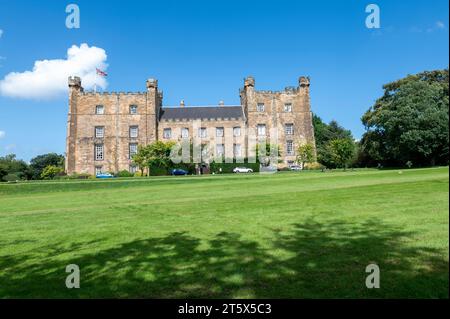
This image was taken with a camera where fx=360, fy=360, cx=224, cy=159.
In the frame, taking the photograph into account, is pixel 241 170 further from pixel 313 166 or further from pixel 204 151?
pixel 313 166

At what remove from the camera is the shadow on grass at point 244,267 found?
4133 mm

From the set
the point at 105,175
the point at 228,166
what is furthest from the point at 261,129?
the point at 105,175

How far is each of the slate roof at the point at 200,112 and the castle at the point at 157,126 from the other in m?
0.38

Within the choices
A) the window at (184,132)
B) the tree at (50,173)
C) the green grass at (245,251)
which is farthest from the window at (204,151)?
the green grass at (245,251)

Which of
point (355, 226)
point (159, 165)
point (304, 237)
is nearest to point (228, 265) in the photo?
point (304, 237)

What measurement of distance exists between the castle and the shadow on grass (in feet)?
186

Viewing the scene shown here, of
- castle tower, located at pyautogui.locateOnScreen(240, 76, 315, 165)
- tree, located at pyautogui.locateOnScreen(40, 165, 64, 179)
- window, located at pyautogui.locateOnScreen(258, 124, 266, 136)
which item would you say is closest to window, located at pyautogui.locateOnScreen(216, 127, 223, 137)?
castle tower, located at pyautogui.locateOnScreen(240, 76, 315, 165)

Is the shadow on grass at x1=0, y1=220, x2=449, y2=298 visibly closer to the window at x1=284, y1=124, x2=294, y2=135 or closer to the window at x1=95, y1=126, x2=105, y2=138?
the window at x1=284, y1=124, x2=294, y2=135

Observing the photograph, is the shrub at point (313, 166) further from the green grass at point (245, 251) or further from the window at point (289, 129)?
the green grass at point (245, 251)

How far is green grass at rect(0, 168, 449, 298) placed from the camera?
14.0ft

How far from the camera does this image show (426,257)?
4852 mm

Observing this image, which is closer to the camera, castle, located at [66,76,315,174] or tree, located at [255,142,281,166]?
tree, located at [255,142,281,166]

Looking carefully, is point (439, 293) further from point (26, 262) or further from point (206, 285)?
point (26, 262)
